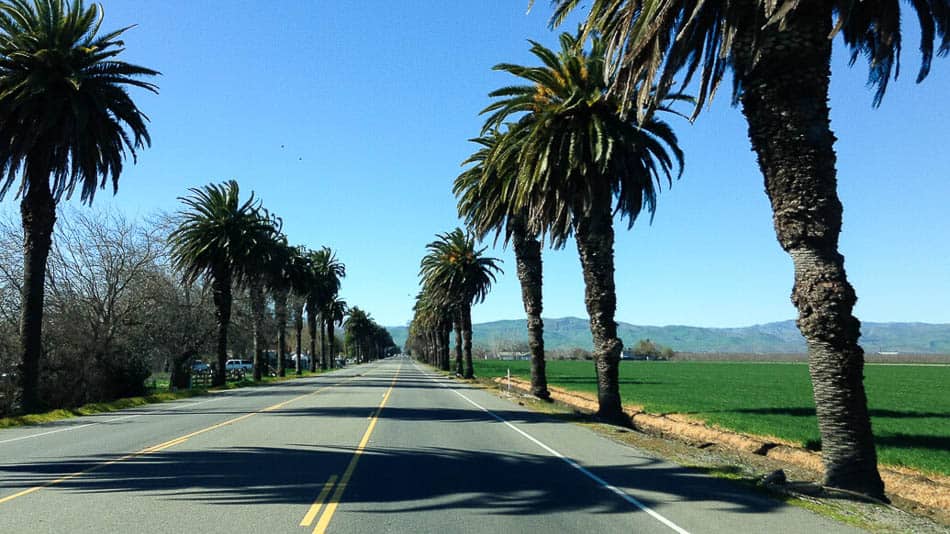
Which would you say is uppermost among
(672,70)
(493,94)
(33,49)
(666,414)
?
(33,49)

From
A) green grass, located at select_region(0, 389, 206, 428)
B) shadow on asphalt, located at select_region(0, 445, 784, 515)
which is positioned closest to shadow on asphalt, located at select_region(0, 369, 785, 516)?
shadow on asphalt, located at select_region(0, 445, 784, 515)

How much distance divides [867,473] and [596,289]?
11968 millimetres

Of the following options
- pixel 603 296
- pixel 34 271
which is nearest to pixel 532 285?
pixel 603 296

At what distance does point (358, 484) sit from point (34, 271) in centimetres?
2072

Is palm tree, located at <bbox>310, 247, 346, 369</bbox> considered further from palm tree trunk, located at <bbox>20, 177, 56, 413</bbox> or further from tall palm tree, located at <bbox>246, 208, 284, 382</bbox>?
palm tree trunk, located at <bbox>20, 177, 56, 413</bbox>

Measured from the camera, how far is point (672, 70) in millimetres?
13398

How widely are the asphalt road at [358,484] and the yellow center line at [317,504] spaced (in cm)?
3

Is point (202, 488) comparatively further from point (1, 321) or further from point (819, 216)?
point (1, 321)

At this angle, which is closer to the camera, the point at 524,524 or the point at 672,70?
the point at 524,524

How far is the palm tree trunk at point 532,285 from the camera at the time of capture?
105 feet

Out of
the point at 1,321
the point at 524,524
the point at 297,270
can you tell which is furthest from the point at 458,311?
the point at 524,524

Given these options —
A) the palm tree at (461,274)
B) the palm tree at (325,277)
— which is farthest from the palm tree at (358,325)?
the palm tree at (461,274)

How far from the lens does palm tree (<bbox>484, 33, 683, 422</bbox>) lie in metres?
21.1

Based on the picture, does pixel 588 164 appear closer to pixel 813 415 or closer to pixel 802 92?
pixel 802 92
